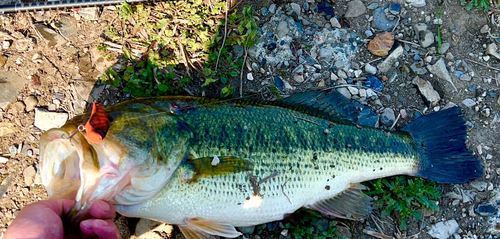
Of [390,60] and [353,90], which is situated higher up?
[390,60]

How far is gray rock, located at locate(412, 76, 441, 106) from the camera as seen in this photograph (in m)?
4.12

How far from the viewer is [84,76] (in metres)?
4.07

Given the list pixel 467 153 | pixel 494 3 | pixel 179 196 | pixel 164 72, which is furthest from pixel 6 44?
pixel 494 3

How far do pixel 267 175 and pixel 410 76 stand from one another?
89.2 inches

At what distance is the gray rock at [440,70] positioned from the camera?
4.17m

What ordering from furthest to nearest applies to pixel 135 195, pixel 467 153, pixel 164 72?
pixel 164 72
pixel 467 153
pixel 135 195

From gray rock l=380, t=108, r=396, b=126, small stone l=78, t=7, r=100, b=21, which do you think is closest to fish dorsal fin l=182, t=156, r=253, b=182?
gray rock l=380, t=108, r=396, b=126

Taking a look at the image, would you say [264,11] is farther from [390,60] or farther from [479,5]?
[479,5]

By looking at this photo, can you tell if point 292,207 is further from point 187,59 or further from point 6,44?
point 6,44

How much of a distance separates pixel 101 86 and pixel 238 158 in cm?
198

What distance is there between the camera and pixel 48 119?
3.95 m

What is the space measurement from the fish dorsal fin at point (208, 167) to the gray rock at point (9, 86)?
245cm

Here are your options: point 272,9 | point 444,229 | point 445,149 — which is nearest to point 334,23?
point 272,9

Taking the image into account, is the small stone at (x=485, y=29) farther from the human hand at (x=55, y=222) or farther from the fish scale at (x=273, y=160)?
the human hand at (x=55, y=222)
